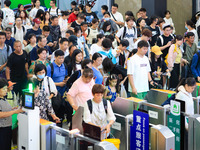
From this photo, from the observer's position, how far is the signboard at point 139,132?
543cm

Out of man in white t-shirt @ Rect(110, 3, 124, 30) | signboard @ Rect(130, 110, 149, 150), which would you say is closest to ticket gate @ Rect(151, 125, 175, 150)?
signboard @ Rect(130, 110, 149, 150)

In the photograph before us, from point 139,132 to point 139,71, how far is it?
2.63m

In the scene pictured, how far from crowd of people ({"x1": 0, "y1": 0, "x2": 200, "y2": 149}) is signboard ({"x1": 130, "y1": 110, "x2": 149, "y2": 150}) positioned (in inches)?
14.9

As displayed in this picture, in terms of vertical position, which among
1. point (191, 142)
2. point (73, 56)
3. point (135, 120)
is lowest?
point (191, 142)

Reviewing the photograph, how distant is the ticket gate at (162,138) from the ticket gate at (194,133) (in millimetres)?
652

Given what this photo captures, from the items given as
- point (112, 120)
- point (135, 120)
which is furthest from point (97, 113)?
point (135, 120)

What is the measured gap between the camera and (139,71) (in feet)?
26.5

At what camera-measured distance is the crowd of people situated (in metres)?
6.38

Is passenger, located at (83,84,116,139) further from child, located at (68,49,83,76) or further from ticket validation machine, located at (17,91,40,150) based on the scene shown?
child, located at (68,49,83,76)

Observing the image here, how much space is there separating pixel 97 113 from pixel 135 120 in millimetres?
597

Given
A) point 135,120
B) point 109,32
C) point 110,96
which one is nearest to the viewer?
point 135,120

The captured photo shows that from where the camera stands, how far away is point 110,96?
7.53 meters

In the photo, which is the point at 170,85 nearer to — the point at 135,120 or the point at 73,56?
the point at 73,56

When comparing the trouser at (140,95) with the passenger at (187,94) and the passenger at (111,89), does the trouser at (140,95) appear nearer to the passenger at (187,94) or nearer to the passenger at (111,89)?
the passenger at (111,89)
